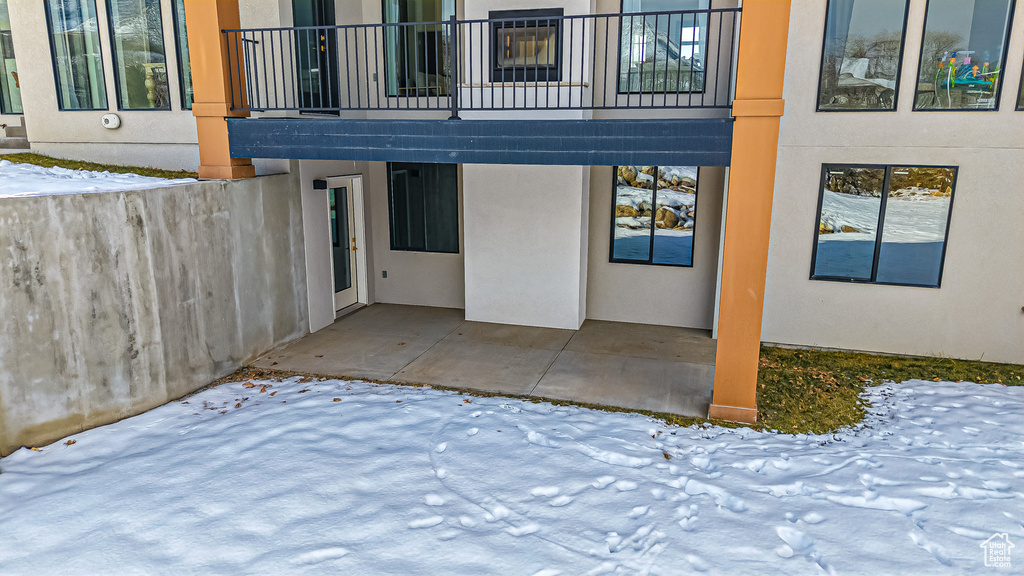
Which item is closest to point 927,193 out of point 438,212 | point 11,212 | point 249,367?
point 438,212

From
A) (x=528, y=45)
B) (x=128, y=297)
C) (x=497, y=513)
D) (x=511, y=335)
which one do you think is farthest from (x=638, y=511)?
(x=528, y=45)

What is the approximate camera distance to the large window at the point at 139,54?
929 centimetres

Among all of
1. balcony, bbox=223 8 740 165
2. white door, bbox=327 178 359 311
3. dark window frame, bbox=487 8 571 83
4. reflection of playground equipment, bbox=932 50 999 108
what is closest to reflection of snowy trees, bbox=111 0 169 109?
balcony, bbox=223 8 740 165

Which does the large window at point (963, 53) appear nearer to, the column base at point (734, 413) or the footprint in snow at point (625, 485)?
the column base at point (734, 413)

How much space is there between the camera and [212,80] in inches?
308

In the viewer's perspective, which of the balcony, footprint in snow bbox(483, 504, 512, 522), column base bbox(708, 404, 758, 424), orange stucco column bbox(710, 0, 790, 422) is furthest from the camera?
the balcony

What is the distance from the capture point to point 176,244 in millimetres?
7098

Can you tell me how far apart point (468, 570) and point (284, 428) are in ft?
9.48

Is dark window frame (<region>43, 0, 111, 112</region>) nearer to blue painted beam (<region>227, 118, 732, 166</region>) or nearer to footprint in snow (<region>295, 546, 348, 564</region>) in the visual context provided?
blue painted beam (<region>227, 118, 732, 166</region>)

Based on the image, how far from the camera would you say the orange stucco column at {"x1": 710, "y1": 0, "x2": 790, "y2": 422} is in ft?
18.9

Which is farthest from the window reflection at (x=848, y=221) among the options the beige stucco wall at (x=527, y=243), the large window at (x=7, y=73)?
the large window at (x=7, y=73)

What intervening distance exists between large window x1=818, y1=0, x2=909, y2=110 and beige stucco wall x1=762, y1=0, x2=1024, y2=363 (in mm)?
133

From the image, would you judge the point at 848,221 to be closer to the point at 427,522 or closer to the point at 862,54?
the point at 862,54

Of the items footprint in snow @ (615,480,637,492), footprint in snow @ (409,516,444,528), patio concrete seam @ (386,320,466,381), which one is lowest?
patio concrete seam @ (386,320,466,381)
